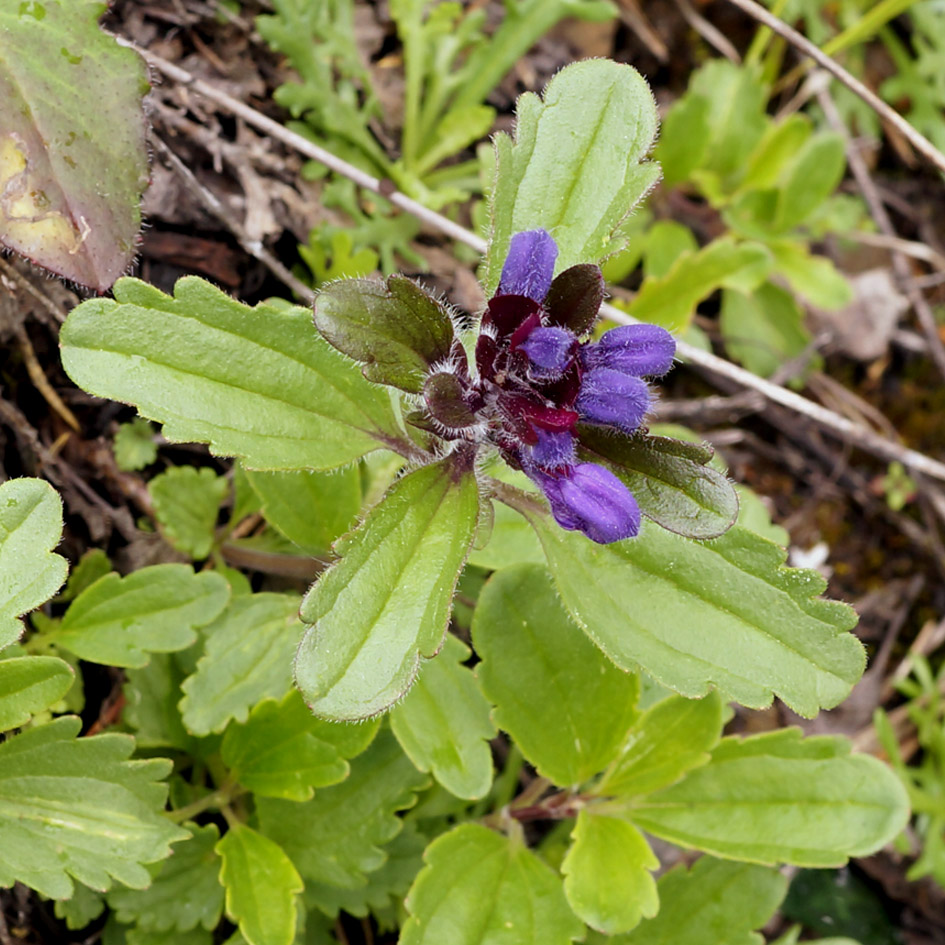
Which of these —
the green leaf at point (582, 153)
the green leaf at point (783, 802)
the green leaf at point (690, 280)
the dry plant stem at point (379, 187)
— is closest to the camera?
the green leaf at point (582, 153)

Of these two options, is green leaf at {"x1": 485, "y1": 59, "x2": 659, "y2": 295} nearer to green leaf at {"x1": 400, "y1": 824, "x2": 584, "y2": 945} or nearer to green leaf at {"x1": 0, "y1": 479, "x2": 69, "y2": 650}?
green leaf at {"x1": 0, "y1": 479, "x2": 69, "y2": 650}

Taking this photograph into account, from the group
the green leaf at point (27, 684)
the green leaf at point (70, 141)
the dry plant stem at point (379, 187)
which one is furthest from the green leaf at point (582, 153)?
the green leaf at point (27, 684)

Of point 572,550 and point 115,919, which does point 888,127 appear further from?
point 115,919

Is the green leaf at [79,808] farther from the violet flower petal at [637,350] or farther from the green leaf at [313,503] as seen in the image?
the violet flower petal at [637,350]

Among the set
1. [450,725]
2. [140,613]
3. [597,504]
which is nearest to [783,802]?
[450,725]

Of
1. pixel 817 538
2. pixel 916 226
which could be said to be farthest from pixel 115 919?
pixel 916 226
